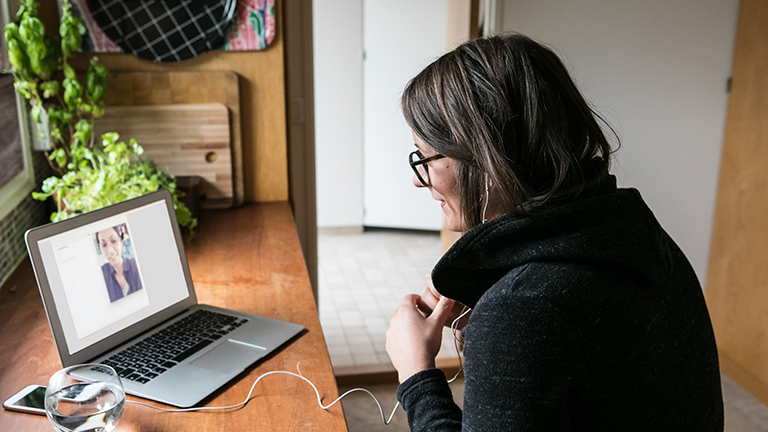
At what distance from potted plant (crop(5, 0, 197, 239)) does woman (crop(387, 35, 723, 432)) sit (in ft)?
2.89

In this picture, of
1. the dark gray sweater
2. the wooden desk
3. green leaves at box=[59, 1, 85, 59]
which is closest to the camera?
the dark gray sweater

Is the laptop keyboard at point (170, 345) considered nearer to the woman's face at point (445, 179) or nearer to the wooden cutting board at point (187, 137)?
the woman's face at point (445, 179)

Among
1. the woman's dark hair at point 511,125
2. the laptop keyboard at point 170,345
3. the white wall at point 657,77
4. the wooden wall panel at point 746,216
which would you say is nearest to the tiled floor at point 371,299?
the wooden wall panel at point 746,216

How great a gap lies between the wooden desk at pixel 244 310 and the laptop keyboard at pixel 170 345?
2.9 inches

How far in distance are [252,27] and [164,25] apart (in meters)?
0.26

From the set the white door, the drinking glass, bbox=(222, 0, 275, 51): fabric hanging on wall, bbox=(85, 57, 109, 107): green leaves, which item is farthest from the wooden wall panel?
the drinking glass

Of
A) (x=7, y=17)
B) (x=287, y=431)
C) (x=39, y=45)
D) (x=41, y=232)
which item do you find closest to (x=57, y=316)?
(x=41, y=232)

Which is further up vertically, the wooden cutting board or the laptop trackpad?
Result: the wooden cutting board

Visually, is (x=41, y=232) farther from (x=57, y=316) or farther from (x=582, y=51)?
(x=582, y=51)

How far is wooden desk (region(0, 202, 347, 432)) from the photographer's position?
3.18ft

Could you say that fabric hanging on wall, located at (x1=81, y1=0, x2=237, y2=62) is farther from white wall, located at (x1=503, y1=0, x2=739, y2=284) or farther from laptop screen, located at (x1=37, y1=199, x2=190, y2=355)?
white wall, located at (x1=503, y1=0, x2=739, y2=284)

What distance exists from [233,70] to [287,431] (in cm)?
142

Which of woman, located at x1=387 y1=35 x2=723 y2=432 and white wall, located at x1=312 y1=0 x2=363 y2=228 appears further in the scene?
white wall, located at x1=312 y1=0 x2=363 y2=228

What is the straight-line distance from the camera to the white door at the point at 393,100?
13.5ft
